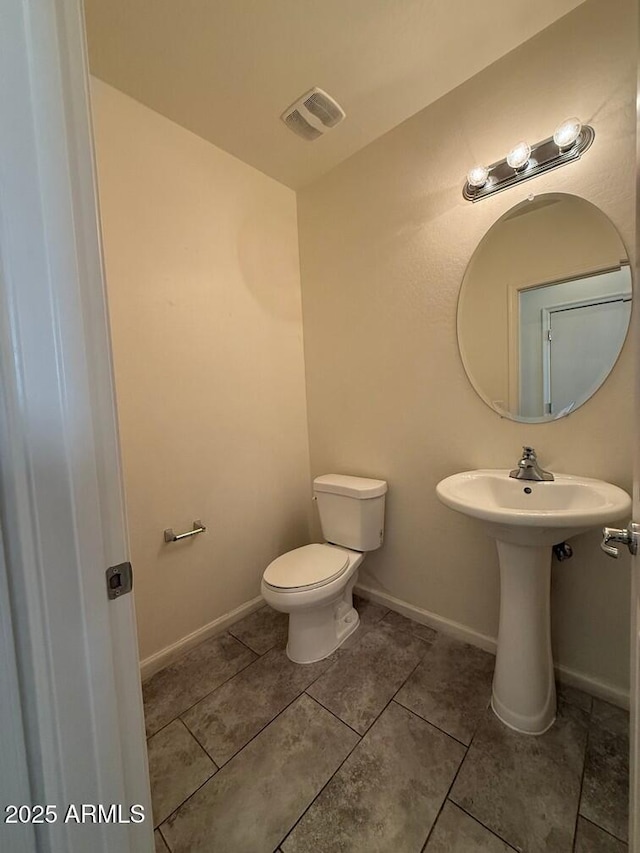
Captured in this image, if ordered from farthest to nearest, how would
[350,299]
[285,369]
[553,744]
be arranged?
[285,369], [350,299], [553,744]

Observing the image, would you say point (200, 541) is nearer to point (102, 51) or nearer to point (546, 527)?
point (546, 527)

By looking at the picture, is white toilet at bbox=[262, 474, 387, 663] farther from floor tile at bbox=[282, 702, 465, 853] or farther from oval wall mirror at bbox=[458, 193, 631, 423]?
oval wall mirror at bbox=[458, 193, 631, 423]

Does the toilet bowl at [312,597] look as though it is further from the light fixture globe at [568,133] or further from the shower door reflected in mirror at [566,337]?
the light fixture globe at [568,133]

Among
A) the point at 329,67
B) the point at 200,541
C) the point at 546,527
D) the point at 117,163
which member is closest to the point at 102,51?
the point at 117,163

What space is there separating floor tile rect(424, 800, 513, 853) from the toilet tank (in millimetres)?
890

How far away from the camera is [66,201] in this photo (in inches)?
16.1

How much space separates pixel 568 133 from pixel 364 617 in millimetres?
2190

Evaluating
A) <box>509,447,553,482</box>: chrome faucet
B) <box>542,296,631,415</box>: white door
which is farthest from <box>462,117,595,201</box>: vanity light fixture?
<box>509,447,553,482</box>: chrome faucet

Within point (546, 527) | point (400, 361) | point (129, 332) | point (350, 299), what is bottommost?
point (546, 527)

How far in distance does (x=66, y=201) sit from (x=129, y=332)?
3.44ft

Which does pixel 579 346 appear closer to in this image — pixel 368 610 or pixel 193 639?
pixel 368 610

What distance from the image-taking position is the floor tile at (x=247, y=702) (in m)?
1.13

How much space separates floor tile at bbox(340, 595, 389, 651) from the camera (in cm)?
154

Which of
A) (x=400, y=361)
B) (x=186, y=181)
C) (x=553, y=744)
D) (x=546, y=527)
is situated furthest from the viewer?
(x=400, y=361)
